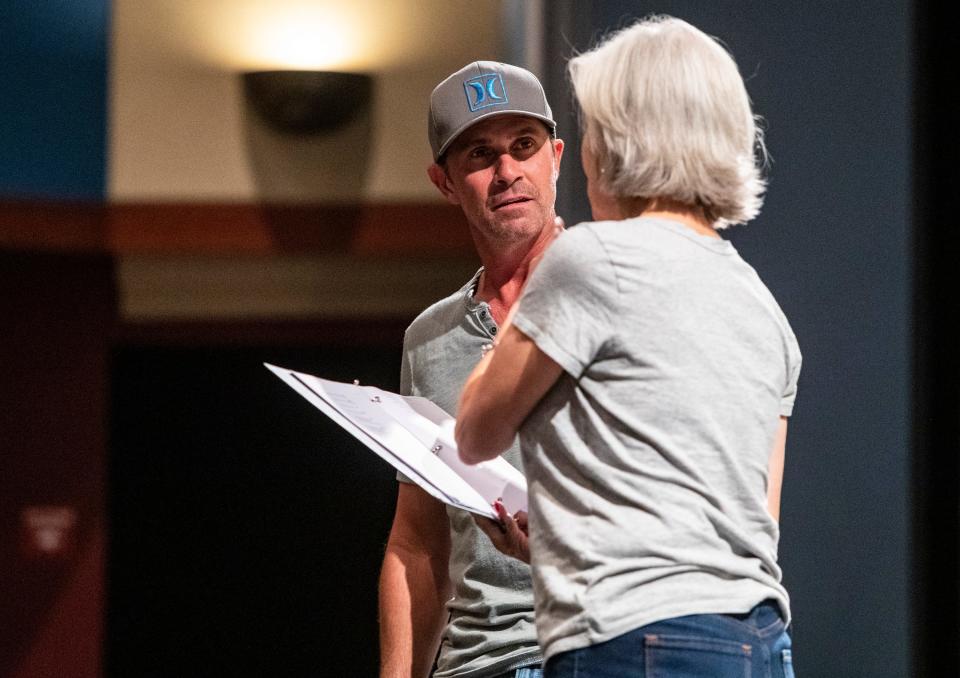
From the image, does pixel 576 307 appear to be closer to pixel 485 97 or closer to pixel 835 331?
pixel 485 97

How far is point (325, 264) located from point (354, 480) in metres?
0.53

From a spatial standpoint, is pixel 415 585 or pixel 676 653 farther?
pixel 415 585

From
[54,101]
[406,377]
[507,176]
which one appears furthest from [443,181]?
[54,101]

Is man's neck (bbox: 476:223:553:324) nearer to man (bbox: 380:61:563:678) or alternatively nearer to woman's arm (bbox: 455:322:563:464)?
man (bbox: 380:61:563:678)

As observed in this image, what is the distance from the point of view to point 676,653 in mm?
1208

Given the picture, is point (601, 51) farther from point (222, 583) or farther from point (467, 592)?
point (222, 583)

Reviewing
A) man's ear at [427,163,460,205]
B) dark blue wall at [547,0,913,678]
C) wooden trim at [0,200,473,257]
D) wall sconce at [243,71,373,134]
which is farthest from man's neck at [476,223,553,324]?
wall sconce at [243,71,373,134]

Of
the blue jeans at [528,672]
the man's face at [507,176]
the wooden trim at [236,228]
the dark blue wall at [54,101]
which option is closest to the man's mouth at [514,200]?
the man's face at [507,176]

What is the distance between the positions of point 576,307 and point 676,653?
1.10ft

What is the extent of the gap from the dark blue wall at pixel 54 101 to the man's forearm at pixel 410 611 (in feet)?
4.94

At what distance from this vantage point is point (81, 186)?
3.14 meters

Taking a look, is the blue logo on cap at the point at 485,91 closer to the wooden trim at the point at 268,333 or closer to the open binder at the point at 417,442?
the open binder at the point at 417,442

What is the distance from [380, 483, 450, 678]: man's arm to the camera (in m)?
2.03

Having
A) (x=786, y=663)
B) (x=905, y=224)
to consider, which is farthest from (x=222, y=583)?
(x=786, y=663)
